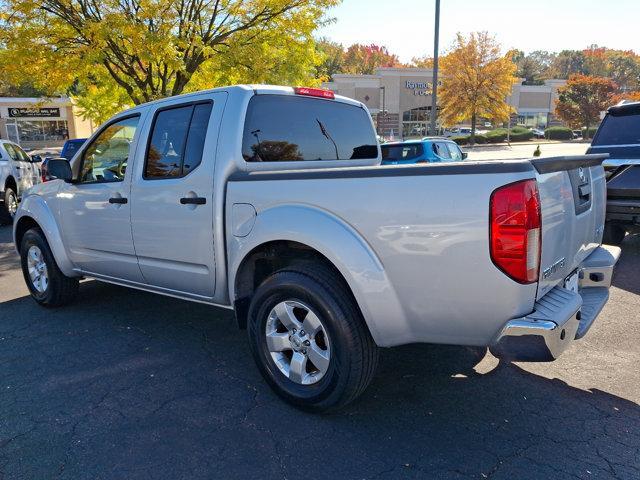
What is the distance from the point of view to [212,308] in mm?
5043

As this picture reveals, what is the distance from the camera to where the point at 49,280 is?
195 inches

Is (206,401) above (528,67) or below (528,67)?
below

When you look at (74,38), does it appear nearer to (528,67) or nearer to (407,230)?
(407,230)

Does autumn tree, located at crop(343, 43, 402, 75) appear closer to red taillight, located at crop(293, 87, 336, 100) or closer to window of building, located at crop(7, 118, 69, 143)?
window of building, located at crop(7, 118, 69, 143)

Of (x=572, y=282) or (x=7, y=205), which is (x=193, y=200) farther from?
(x=7, y=205)

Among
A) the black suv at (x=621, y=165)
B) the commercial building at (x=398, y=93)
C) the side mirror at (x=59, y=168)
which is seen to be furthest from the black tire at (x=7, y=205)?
the commercial building at (x=398, y=93)

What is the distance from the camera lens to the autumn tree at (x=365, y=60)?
9431cm

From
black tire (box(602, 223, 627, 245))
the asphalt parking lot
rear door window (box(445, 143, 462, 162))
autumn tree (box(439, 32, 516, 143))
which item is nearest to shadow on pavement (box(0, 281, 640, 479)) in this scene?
the asphalt parking lot

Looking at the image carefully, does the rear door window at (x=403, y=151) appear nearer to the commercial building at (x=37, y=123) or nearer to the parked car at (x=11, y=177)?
the parked car at (x=11, y=177)

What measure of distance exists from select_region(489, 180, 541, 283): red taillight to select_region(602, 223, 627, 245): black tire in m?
5.46

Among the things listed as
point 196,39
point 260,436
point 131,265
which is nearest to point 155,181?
point 131,265

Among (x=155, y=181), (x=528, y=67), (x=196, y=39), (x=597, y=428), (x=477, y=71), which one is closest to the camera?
(x=597, y=428)

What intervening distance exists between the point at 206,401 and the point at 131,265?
4.91 ft

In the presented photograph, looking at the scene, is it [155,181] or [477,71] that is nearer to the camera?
[155,181]
